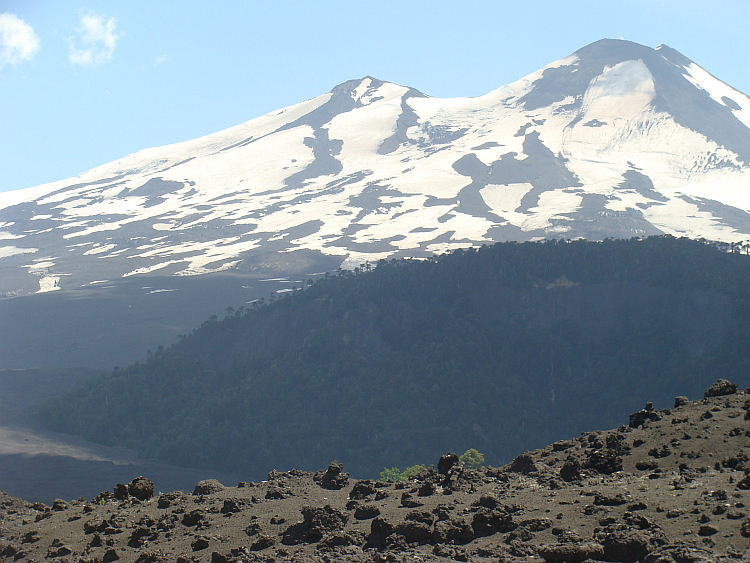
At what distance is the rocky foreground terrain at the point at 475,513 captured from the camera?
664 inches

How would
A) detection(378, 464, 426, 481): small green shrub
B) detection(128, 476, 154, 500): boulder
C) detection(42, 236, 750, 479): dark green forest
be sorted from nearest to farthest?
detection(128, 476, 154, 500): boulder < detection(378, 464, 426, 481): small green shrub < detection(42, 236, 750, 479): dark green forest

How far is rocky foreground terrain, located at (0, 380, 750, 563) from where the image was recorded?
1688cm

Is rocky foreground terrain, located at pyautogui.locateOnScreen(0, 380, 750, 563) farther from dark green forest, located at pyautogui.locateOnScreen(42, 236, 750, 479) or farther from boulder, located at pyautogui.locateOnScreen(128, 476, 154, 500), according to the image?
dark green forest, located at pyautogui.locateOnScreen(42, 236, 750, 479)

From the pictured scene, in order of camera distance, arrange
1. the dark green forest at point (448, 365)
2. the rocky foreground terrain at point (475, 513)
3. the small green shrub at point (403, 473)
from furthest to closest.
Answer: the dark green forest at point (448, 365)
the small green shrub at point (403, 473)
the rocky foreground terrain at point (475, 513)

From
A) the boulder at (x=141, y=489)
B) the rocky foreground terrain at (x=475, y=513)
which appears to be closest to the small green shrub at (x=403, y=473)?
the boulder at (x=141, y=489)

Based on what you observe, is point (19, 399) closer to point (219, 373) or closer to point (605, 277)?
point (219, 373)

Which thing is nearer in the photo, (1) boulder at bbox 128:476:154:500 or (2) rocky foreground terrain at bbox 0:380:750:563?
(2) rocky foreground terrain at bbox 0:380:750:563

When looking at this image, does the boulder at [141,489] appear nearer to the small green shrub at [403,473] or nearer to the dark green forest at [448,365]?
the small green shrub at [403,473]

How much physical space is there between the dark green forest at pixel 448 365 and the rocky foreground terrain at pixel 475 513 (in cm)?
6230

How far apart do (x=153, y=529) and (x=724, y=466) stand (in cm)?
1637

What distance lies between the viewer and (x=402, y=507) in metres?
22.2

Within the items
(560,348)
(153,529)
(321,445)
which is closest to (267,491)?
(153,529)

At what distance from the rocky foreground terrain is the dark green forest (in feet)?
204

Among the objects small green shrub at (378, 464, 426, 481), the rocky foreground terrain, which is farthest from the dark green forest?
the rocky foreground terrain
